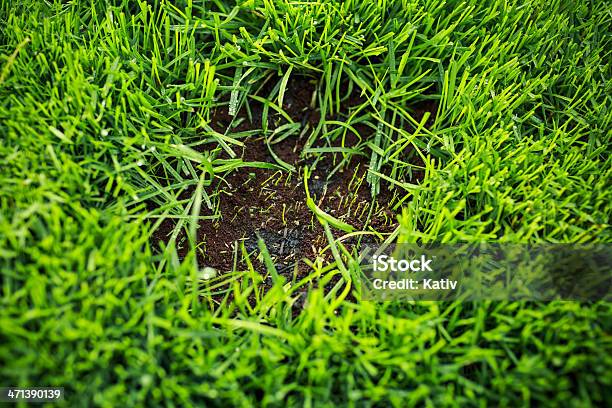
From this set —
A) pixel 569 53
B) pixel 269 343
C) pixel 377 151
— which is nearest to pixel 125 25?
pixel 377 151

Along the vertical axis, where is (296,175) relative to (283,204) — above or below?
above

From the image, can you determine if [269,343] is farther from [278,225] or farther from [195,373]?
[278,225]

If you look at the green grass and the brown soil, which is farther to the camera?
the brown soil

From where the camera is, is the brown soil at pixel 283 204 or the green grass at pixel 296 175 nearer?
the green grass at pixel 296 175
